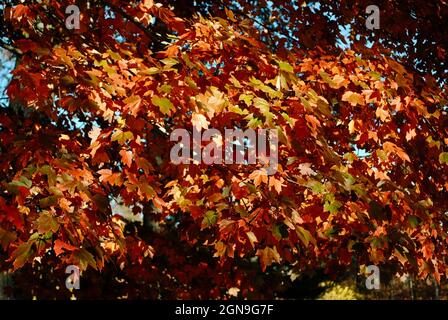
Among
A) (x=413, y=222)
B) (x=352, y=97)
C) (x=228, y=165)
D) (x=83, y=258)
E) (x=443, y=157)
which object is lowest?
(x=83, y=258)

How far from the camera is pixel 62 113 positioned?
6.47 m

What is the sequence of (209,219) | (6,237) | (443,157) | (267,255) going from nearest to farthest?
(6,237) < (267,255) < (209,219) < (443,157)

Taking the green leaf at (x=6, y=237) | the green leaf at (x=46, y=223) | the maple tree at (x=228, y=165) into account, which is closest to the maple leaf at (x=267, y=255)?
the maple tree at (x=228, y=165)

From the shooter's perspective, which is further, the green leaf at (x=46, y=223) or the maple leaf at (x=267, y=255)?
the maple leaf at (x=267, y=255)

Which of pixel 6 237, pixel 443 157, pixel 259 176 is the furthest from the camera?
pixel 443 157

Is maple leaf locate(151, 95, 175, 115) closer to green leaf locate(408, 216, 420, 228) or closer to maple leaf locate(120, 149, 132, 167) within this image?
maple leaf locate(120, 149, 132, 167)

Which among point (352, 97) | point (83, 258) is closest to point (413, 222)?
point (352, 97)

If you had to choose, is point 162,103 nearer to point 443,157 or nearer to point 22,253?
point 22,253

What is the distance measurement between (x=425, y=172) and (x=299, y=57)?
75.6 inches

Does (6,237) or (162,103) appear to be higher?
(162,103)

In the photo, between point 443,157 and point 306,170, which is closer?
point 306,170

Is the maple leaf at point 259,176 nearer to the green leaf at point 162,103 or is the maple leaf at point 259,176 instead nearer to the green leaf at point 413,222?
the green leaf at point 162,103
